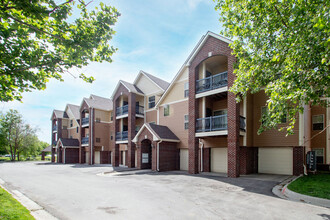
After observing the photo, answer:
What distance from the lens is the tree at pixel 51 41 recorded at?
6434 millimetres

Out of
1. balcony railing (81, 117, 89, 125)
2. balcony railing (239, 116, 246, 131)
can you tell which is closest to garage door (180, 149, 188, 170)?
balcony railing (239, 116, 246, 131)

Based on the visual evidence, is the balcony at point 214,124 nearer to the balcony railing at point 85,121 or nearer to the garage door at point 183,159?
the garage door at point 183,159

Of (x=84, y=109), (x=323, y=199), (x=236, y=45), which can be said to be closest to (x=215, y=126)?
(x=236, y=45)

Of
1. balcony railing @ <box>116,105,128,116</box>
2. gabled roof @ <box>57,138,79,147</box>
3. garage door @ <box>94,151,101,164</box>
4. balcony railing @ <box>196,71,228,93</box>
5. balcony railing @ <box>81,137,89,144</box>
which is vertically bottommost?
garage door @ <box>94,151,101,164</box>

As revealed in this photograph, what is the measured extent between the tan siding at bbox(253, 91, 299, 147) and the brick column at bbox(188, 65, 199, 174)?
5040mm

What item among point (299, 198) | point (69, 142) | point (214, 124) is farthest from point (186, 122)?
point (69, 142)

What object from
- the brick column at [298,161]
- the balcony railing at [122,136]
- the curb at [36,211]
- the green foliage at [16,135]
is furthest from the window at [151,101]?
the green foliage at [16,135]

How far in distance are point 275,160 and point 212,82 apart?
8.07m

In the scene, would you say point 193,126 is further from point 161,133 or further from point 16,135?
point 16,135

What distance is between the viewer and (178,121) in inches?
842

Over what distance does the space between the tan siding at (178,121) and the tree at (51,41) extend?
14.1 m

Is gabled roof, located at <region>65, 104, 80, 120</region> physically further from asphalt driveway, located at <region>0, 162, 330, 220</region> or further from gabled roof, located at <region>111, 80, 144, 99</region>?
asphalt driveway, located at <region>0, 162, 330, 220</region>

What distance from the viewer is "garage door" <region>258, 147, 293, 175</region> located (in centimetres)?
1619

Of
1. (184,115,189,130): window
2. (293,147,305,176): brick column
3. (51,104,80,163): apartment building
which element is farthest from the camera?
(51,104,80,163): apartment building
